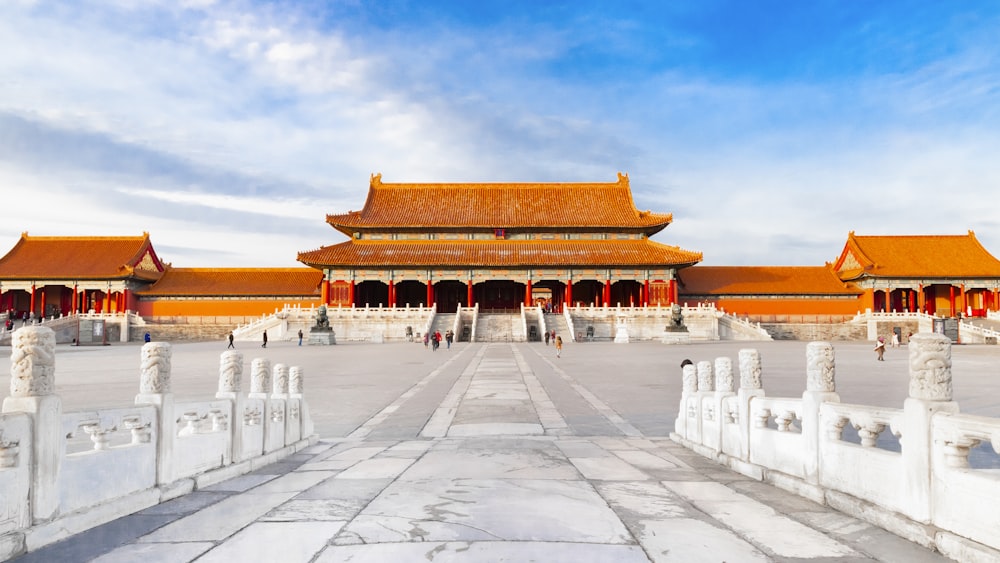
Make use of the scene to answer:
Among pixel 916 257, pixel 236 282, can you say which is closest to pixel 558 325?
pixel 236 282

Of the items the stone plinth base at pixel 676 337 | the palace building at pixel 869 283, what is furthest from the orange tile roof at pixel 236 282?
the palace building at pixel 869 283

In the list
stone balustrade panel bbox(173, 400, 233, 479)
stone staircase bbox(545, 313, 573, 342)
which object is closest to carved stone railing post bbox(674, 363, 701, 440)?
stone balustrade panel bbox(173, 400, 233, 479)

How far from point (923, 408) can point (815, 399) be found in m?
1.28

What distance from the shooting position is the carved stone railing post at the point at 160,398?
560cm

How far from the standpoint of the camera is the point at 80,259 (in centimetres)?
5034

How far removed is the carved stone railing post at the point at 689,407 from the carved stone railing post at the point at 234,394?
208 inches

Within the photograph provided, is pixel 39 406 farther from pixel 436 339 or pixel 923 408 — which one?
pixel 436 339

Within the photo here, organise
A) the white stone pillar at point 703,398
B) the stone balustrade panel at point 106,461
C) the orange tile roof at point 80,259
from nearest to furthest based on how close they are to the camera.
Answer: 1. the stone balustrade panel at point 106,461
2. the white stone pillar at point 703,398
3. the orange tile roof at point 80,259

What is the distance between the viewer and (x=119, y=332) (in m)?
44.2

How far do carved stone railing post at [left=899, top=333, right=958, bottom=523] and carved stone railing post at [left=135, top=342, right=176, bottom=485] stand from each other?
5510 mm

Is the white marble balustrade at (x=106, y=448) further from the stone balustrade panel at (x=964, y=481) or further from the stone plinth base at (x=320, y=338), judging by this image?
the stone plinth base at (x=320, y=338)

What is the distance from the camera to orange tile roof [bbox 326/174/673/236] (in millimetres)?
50062

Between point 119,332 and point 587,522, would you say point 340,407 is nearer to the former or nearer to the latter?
point 587,522

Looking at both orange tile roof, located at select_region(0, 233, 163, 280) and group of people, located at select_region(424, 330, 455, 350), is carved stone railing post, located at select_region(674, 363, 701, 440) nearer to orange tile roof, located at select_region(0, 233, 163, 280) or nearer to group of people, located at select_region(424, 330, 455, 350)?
group of people, located at select_region(424, 330, 455, 350)
